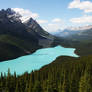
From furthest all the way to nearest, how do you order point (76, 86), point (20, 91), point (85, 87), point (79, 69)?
point (79, 69) → point (76, 86) → point (20, 91) → point (85, 87)

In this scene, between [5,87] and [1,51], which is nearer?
[5,87]

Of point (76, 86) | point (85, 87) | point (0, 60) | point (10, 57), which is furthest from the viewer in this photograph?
point (10, 57)

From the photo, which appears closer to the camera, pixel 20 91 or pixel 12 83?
pixel 20 91

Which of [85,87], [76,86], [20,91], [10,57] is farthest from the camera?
[10,57]

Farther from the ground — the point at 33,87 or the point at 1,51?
the point at 1,51

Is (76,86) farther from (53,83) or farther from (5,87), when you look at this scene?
(5,87)

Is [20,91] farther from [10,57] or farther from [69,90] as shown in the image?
[10,57]

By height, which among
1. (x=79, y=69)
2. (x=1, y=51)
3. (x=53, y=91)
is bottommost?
(x=53, y=91)

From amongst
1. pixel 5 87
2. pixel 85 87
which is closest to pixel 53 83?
pixel 85 87

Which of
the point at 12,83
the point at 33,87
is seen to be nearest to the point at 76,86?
the point at 33,87
